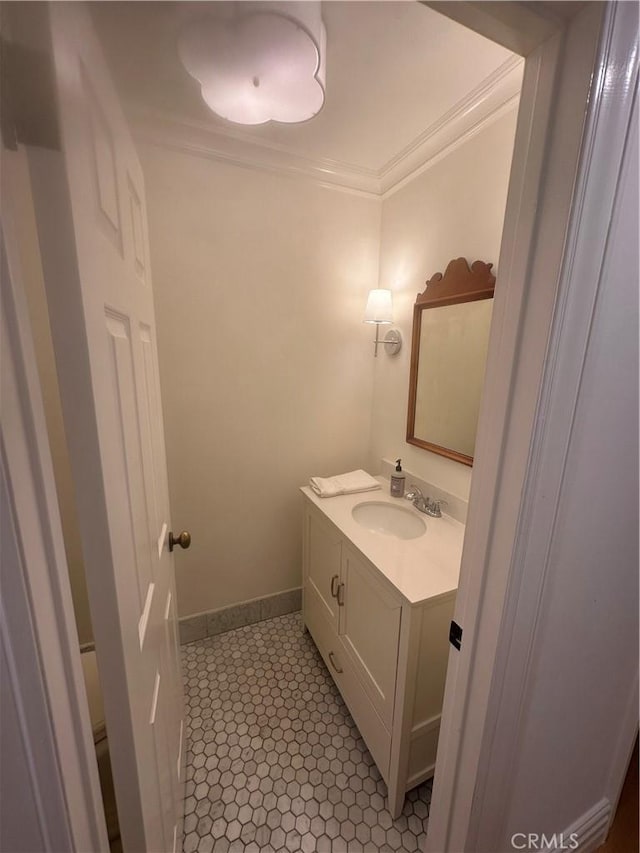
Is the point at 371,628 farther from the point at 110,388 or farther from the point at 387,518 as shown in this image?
the point at 110,388

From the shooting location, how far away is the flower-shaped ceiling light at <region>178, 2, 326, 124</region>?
828mm

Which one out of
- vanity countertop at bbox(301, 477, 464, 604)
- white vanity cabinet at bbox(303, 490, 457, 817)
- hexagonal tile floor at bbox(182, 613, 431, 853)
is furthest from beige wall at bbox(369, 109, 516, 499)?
hexagonal tile floor at bbox(182, 613, 431, 853)

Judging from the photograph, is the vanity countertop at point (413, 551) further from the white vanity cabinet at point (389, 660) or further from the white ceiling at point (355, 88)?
the white ceiling at point (355, 88)

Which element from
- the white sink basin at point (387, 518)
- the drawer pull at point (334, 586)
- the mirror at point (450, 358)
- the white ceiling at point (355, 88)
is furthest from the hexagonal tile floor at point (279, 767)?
the white ceiling at point (355, 88)

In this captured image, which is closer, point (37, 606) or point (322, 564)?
point (37, 606)

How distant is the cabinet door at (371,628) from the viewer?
1.09m

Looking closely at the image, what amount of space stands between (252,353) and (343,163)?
971mm

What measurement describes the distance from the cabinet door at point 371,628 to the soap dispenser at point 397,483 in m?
0.45

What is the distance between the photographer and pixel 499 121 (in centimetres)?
119

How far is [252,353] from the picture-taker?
1675 millimetres

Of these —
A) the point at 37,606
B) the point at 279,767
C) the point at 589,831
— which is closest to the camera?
the point at 37,606

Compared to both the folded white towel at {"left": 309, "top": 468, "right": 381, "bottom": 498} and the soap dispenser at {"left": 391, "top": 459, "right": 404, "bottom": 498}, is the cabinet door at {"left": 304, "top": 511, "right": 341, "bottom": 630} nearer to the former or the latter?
the folded white towel at {"left": 309, "top": 468, "right": 381, "bottom": 498}

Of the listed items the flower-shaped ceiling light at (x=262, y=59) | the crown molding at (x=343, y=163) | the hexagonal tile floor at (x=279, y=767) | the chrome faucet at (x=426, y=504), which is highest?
the crown molding at (x=343, y=163)

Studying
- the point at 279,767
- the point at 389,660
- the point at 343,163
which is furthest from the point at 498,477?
the point at 343,163
